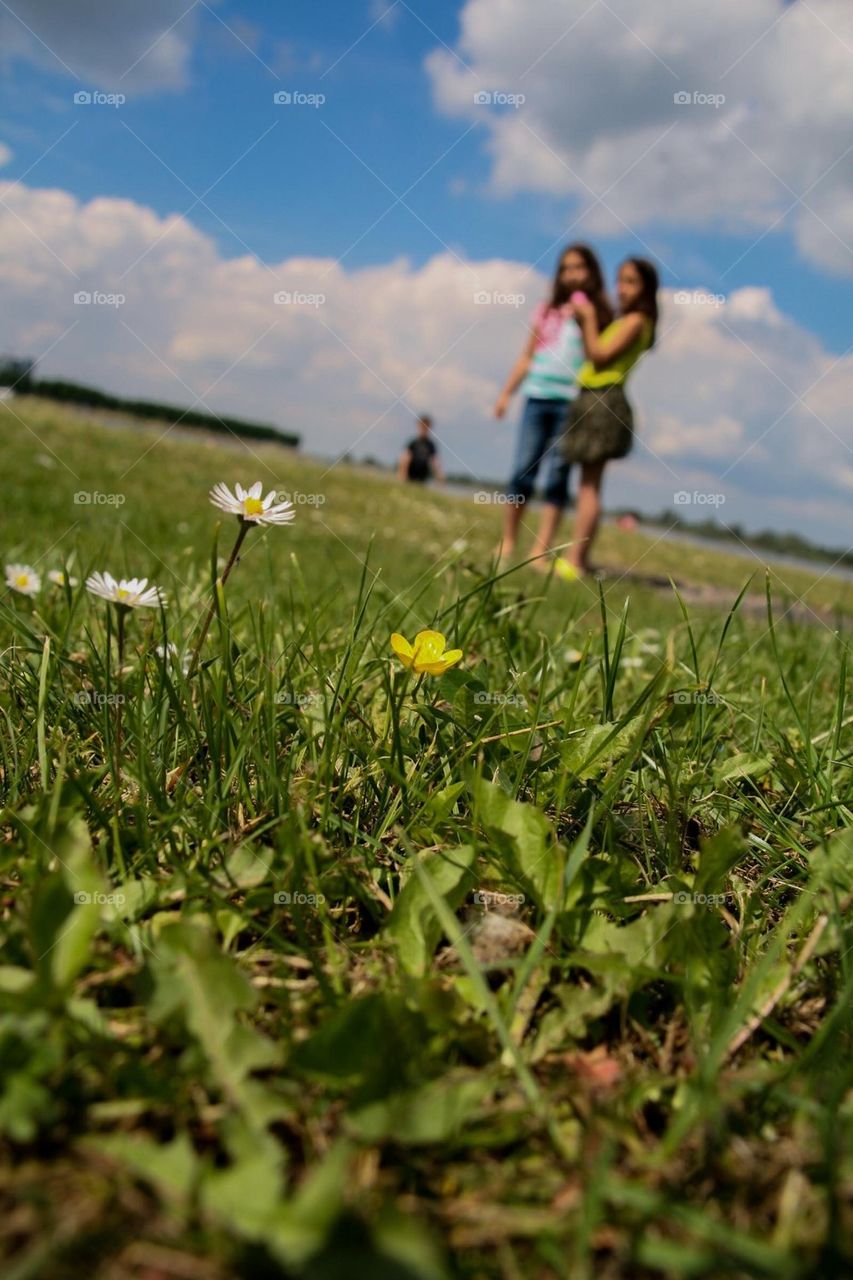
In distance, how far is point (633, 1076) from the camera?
2.97 feet

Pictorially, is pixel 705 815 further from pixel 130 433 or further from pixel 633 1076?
pixel 130 433

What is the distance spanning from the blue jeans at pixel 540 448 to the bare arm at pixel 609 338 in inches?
23.1

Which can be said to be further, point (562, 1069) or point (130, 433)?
point (130, 433)

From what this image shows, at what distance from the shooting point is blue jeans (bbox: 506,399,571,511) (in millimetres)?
8219

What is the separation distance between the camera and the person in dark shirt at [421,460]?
20.3 metres

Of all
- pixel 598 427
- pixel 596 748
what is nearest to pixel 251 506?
pixel 596 748

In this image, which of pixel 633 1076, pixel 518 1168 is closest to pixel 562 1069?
pixel 633 1076

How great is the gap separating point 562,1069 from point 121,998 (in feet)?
1.56

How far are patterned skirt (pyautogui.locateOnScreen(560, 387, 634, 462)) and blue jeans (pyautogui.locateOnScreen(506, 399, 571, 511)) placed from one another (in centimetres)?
24
